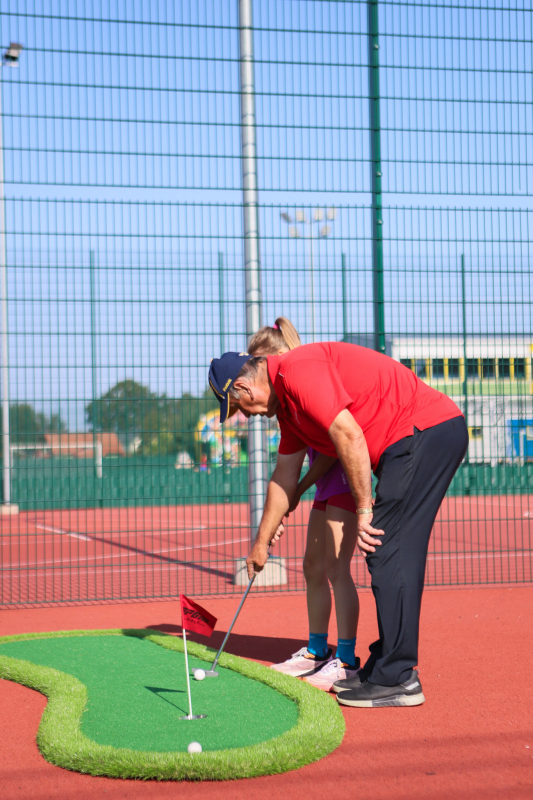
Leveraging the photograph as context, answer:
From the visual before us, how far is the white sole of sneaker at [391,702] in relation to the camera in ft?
11.5

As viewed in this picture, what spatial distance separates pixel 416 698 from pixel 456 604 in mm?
2793

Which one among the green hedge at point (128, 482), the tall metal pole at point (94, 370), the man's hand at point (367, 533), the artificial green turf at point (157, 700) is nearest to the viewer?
the artificial green turf at point (157, 700)

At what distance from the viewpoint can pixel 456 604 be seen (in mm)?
6203

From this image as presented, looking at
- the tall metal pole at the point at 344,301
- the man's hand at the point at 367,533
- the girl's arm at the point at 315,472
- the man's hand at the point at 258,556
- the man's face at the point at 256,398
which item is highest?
the tall metal pole at the point at 344,301

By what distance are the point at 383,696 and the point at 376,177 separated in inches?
189

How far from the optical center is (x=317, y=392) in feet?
10.6

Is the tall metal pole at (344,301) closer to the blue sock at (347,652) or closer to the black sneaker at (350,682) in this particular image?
the blue sock at (347,652)

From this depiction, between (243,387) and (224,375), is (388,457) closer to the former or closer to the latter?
(243,387)

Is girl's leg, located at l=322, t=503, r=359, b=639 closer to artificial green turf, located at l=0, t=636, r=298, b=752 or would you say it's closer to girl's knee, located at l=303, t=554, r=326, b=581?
girl's knee, located at l=303, t=554, r=326, b=581

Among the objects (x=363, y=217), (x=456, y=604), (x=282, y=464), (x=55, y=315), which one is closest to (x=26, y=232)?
(x=55, y=315)

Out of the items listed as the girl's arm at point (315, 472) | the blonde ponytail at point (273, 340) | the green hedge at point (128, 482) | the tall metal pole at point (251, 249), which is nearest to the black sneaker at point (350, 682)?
the girl's arm at point (315, 472)

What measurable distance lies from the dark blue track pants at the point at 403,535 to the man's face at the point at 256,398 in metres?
0.57

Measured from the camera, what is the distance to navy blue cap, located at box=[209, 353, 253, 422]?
3.45 metres

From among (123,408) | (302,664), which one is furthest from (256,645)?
(123,408)
